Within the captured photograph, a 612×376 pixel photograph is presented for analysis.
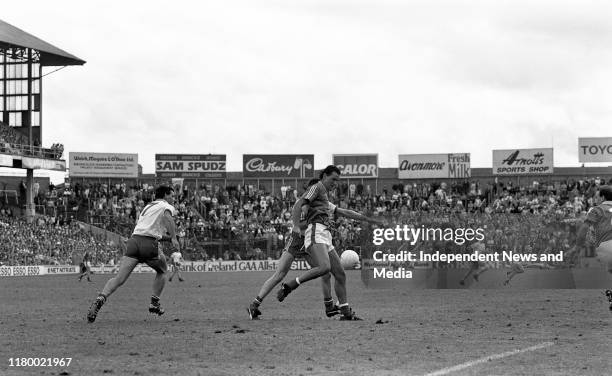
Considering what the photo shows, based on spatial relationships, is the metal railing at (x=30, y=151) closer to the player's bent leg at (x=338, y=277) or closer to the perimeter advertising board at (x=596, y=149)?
the perimeter advertising board at (x=596, y=149)

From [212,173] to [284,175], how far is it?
6.15 metres

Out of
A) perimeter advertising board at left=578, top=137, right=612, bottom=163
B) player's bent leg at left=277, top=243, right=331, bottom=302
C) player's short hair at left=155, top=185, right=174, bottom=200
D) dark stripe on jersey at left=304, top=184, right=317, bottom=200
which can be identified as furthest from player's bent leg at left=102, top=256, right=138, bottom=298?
perimeter advertising board at left=578, top=137, right=612, bottom=163

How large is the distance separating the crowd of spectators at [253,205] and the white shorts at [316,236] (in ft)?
97.7

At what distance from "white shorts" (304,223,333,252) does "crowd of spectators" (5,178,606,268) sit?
2978 centimetres

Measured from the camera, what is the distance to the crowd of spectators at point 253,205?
6037 centimetres

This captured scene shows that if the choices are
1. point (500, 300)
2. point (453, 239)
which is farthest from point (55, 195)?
point (500, 300)

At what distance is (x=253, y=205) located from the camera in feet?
242

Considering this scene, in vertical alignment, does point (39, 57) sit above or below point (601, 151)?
above

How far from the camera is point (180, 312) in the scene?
18.5m

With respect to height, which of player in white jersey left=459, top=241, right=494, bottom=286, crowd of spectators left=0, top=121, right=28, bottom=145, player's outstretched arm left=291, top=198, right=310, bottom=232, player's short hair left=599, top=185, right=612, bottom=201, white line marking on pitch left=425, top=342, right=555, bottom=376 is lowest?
white line marking on pitch left=425, top=342, right=555, bottom=376

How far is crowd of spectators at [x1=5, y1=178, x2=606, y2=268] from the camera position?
60.4 meters

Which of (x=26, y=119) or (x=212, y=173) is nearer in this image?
(x=26, y=119)

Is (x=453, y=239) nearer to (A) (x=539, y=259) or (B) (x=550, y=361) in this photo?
(A) (x=539, y=259)

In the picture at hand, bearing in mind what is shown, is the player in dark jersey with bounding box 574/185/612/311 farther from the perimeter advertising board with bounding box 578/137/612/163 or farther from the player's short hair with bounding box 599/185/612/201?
the perimeter advertising board with bounding box 578/137/612/163
